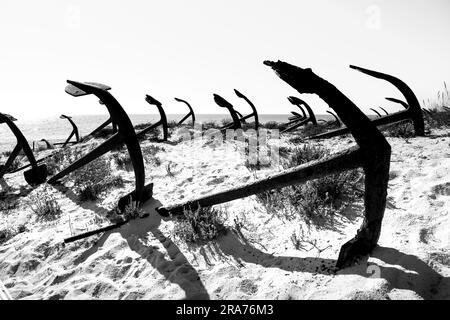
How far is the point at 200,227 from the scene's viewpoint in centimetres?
A: 287

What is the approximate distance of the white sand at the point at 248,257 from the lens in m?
1.92

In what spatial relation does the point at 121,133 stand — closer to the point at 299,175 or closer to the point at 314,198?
the point at 299,175

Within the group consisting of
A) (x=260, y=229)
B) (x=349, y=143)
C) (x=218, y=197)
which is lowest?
(x=260, y=229)

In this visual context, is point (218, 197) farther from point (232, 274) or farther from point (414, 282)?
point (414, 282)

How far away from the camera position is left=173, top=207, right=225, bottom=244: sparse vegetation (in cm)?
281

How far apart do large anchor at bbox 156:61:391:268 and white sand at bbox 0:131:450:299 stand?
16 centimetres

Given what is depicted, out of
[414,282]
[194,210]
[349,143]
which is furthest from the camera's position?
[349,143]

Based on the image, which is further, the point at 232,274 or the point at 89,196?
the point at 89,196

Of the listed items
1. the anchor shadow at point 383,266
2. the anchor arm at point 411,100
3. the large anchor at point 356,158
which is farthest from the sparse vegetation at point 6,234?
the anchor arm at point 411,100

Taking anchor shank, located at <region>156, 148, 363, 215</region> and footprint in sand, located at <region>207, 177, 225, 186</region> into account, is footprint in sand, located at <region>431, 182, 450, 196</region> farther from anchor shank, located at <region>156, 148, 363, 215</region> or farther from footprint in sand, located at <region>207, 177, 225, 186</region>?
footprint in sand, located at <region>207, 177, 225, 186</region>

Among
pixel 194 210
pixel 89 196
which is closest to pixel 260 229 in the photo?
pixel 194 210

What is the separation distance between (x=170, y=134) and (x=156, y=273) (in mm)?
8042

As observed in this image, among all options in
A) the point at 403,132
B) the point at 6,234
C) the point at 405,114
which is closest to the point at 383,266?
the point at 6,234

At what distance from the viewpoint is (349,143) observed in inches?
243
